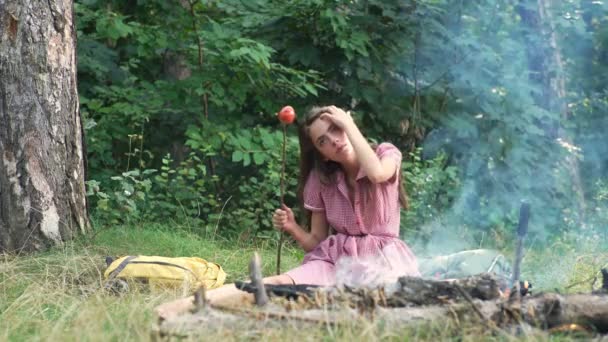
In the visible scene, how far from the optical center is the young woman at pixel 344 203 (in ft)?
13.7

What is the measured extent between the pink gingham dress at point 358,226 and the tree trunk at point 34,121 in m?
1.71

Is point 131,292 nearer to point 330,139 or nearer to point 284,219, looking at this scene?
point 284,219

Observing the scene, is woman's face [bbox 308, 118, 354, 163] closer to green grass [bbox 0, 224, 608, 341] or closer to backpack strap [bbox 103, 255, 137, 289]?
green grass [bbox 0, 224, 608, 341]

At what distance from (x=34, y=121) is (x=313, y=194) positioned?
1.81 metres

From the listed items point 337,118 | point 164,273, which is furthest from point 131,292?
point 337,118

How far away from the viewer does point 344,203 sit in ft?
14.5

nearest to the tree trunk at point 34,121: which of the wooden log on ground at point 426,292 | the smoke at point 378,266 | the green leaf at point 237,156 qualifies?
the green leaf at point 237,156

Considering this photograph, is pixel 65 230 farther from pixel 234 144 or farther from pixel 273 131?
pixel 273 131

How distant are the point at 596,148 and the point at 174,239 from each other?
4.38m

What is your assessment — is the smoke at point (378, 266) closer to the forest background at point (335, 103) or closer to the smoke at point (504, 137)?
the forest background at point (335, 103)

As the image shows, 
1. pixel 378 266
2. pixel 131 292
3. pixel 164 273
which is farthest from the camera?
pixel 164 273

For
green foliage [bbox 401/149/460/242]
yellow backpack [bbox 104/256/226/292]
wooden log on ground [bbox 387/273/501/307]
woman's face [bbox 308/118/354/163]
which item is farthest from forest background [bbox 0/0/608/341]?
wooden log on ground [bbox 387/273/501/307]

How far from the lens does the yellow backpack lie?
4426mm

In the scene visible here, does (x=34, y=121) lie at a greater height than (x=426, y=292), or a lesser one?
greater
